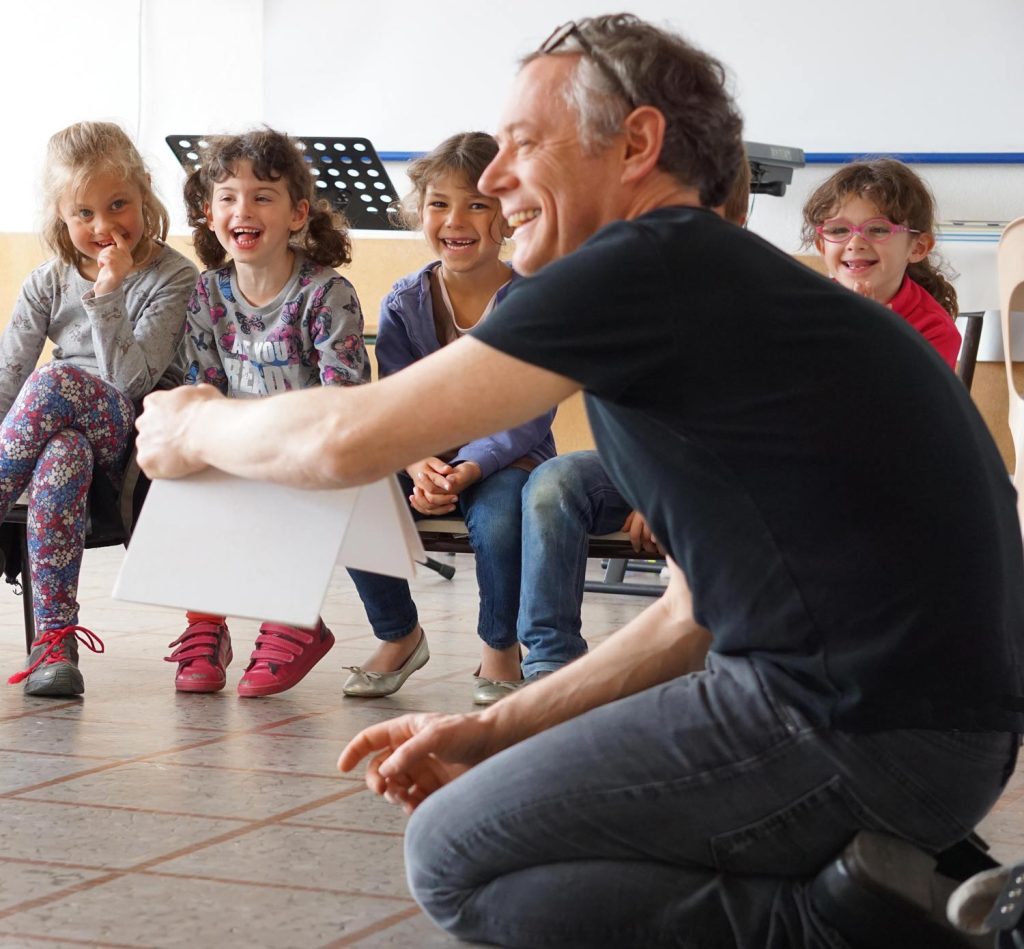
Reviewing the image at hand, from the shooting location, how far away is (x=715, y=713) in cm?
133

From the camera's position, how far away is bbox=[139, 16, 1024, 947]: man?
4.16 feet

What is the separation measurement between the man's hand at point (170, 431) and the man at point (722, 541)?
0.02 metres

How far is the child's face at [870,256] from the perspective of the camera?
3.03m

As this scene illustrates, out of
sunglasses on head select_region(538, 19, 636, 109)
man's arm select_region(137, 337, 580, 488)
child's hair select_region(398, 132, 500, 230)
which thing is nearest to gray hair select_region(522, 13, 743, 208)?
sunglasses on head select_region(538, 19, 636, 109)

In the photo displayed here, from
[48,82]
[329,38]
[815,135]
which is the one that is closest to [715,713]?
[815,135]

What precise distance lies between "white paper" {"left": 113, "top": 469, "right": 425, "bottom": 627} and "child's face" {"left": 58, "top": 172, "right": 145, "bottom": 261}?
69.7 inches

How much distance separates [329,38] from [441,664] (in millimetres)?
3890

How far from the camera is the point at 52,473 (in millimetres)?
2727

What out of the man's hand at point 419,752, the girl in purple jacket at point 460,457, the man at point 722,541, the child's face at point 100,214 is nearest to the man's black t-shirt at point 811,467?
the man at point 722,541

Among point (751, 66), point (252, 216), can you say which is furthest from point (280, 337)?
point (751, 66)

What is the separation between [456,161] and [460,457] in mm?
625

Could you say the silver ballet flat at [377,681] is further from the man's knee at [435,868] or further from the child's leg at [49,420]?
the man's knee at [435,868]

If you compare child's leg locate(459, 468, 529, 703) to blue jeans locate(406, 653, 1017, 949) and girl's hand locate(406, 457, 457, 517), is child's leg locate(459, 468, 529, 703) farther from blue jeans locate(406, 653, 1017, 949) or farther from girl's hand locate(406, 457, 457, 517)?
blue jeans locate(406, 653, 1017, 949)

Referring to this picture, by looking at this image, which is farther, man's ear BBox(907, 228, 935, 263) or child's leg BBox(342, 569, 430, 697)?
man's ear BBox(907, 228, 935, 263)
